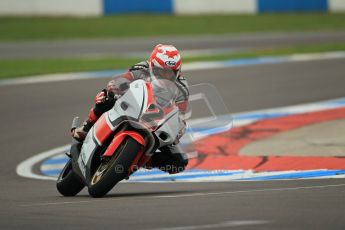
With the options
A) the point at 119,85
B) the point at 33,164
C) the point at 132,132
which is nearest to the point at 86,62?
the point at 33,164

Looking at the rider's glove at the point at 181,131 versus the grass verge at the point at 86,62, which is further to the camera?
the grass verge at the point at 86,62

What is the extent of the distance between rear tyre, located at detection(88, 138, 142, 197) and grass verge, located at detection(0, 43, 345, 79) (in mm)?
10593

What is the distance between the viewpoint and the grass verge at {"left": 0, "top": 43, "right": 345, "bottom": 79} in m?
18.8

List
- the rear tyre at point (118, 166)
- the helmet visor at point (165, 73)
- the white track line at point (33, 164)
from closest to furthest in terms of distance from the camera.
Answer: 1. the rear tyre at point (118, 166)
2. the helmet visor at point (165, 73)
3. the white track line at point (33, 164)

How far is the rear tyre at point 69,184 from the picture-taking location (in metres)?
8.34

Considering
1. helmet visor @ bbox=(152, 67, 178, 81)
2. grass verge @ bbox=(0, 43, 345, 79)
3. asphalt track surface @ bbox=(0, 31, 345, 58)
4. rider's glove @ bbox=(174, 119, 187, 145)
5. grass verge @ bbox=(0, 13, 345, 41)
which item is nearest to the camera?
rider's glove @ bbox=(174, 119, 187, 145)

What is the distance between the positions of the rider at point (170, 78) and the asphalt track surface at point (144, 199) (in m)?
0.31

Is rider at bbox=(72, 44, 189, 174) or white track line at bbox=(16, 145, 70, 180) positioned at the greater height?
rider at bbox=(72, 44, 189, 174)

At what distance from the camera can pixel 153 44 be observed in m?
23.7

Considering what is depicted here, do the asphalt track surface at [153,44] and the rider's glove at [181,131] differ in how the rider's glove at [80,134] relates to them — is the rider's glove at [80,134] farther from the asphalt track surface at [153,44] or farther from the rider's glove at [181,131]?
the asphalt track surface at [153,44]

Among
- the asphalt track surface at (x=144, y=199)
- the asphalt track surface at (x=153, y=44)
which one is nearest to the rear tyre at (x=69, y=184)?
A: the asphalt track surface at (x=144, y=199)

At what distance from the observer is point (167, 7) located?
2920cm

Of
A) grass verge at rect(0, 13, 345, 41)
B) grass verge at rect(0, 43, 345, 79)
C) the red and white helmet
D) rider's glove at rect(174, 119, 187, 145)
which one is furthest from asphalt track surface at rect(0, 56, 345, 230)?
grass verge at rect(0, 13, 345, 41)

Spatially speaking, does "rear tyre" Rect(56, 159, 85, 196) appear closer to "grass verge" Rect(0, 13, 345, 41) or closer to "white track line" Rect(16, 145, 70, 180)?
"white track line" Rect(16, 145, 70, 180)
